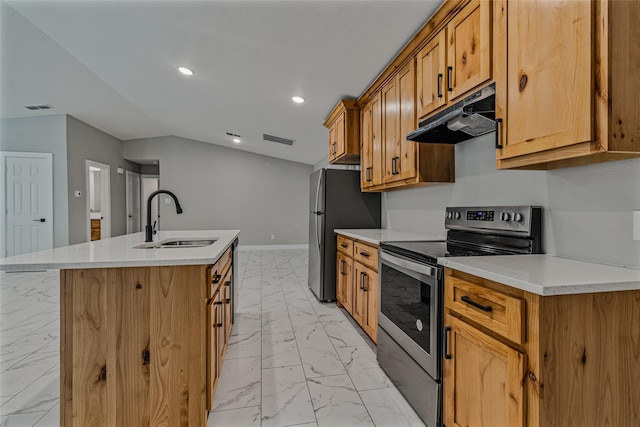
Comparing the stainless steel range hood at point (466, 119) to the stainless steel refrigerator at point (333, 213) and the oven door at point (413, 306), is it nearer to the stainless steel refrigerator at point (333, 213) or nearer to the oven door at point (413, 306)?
the oven door at point (413, 306)

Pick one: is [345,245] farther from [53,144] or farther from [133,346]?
[53,144]

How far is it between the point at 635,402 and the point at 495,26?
1.62m

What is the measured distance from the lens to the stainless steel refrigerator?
369 cm

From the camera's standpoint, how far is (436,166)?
243cm

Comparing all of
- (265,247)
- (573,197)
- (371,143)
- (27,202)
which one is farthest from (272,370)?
(265,247)

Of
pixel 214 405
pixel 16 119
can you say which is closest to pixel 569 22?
pixel 214 405

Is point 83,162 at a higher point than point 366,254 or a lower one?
higher

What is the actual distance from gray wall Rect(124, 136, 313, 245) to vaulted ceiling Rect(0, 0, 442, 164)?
2.18 metres

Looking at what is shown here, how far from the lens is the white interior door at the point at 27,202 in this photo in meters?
5.26

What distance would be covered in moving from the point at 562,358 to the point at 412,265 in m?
0.77

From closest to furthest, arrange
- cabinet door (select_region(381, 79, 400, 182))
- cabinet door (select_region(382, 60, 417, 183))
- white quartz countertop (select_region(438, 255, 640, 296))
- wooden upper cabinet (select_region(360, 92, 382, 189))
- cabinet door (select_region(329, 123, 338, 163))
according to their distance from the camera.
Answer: white quartz countertop (select_region(438, 255, 640, 296)), cabinet door (select_region(382, 60, 417, 183)), cabinet door (select_region(381, 79, 400, 182)), wooden upper cabinet (select_region(360, 92, 382, 189)), cabinet door (select_region(329, 123, 338, 163))

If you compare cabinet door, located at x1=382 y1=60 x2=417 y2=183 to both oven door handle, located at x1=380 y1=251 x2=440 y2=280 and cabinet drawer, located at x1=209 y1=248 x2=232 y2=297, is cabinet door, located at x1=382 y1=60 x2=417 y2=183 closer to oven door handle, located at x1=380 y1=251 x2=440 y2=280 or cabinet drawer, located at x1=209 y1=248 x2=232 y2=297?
oven door handle, located at x1=380 y1=251 x2=440 y2=280

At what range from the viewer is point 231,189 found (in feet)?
26.7

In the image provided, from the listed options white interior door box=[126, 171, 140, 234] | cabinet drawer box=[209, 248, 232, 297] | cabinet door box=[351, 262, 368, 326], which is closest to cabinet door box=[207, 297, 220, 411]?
cabinet drawer box=[209, 248, 232, 297]
